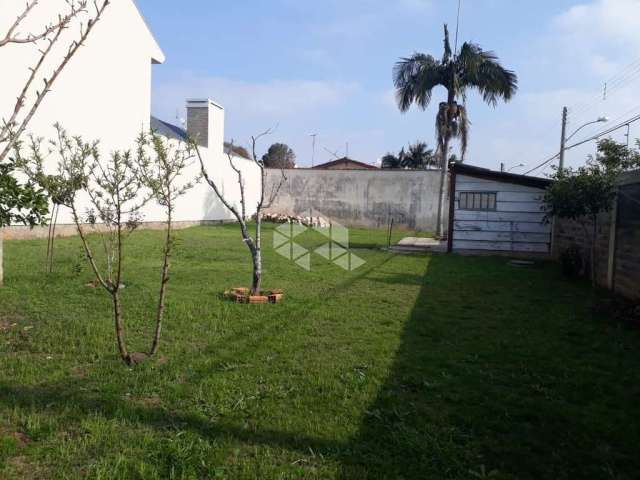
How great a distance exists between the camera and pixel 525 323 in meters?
6.18

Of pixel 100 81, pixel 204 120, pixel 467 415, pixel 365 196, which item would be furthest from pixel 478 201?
pixel 204 120

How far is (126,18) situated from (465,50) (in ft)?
41.9

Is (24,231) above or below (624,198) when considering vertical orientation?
below

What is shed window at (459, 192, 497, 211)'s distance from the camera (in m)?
14.5

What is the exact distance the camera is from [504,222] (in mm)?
14438

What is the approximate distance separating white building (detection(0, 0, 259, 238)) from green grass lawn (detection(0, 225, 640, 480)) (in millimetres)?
8013

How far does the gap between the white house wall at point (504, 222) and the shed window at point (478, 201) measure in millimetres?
90

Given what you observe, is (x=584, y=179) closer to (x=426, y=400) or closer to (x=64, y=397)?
(x=426, y=400)

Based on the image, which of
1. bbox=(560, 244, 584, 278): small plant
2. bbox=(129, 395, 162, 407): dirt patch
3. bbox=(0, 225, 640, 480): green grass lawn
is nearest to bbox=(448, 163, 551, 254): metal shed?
bbox=(560, 244, 584, 278): small plant

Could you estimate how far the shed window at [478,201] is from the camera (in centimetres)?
1450

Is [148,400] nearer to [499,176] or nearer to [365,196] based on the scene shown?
[499,176]

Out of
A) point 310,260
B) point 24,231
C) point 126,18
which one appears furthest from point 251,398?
point 126,18

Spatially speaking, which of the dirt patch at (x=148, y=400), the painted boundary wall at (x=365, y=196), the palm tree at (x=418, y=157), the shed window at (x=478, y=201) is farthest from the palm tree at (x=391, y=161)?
the dirt patch at (x=148, y=400)

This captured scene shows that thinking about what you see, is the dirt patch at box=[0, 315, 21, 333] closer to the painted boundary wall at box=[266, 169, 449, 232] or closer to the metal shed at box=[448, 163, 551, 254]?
the metal shed at box=[448, 163, 551, 254]
